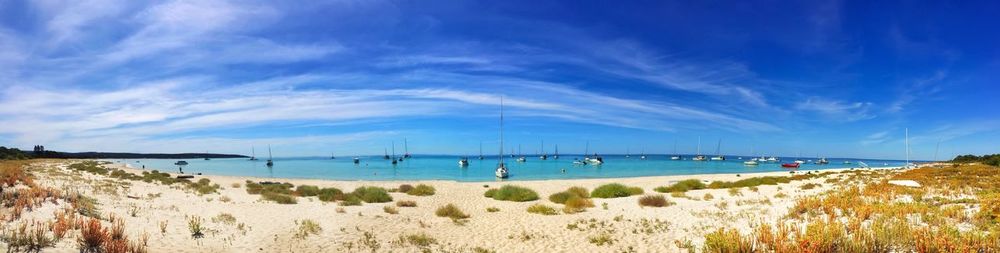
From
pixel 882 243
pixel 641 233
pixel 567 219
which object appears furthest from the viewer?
pixel 567 219

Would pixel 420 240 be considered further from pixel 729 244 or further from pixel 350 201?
pixel 350 201

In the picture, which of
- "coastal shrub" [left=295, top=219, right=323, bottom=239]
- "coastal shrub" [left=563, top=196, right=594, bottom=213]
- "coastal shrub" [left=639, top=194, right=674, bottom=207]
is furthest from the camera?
"coastal shrub" [left=639, top=194, right=674, bottom=207]

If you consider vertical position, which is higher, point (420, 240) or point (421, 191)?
point (420, 240)

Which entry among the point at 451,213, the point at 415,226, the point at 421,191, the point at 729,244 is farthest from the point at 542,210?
the point at 421,191

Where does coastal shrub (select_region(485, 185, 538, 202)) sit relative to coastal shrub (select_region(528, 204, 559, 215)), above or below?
below

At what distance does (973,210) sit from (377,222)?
16.7 metres

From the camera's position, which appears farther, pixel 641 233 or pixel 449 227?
pixel 449 227

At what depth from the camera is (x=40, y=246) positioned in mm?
8578

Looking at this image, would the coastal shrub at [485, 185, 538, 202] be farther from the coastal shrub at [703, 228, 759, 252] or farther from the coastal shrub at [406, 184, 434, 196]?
the coastal shrub at [703, 228, 759, 252]

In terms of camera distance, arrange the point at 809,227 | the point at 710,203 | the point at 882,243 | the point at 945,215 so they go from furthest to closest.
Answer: the point at 710,203
the point at 945,215
the point at 809,227
the point at 882,243

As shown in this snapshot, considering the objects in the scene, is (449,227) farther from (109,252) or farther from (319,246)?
(109,252)

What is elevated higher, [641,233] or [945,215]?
[945,215]

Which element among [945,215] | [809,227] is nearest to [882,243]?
[809,227]

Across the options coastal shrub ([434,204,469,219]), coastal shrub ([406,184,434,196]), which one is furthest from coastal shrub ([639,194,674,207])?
coastal shrub ([406,184,434,196])
